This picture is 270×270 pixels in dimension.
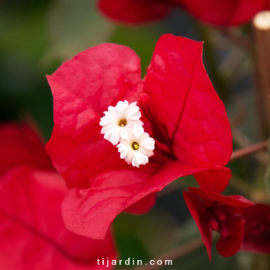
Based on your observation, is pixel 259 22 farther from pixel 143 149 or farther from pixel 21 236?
pixel 21 236

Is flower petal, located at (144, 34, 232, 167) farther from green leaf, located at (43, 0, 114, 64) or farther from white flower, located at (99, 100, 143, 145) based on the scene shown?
green leaf, located at (43, 0, 114, 64)

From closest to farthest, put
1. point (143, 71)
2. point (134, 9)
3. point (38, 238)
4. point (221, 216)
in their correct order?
1. point (221, 216)
2. point (38, 238)
3. point (134, 9)
4. point (143, 71)

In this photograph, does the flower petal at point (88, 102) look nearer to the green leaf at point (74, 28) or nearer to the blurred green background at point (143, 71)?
the blurred green background at point (143, 71)

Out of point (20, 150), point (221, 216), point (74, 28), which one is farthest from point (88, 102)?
point (74, 28)

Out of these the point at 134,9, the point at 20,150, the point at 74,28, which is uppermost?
the point at 134,9

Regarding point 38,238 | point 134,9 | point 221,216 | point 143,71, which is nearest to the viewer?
point 221,216

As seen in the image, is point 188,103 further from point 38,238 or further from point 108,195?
point 38,238

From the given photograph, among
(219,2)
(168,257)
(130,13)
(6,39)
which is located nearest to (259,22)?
(219,2)

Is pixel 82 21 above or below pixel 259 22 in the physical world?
below

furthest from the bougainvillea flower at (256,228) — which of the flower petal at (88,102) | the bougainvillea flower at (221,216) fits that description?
the flower petal at (88,102)
